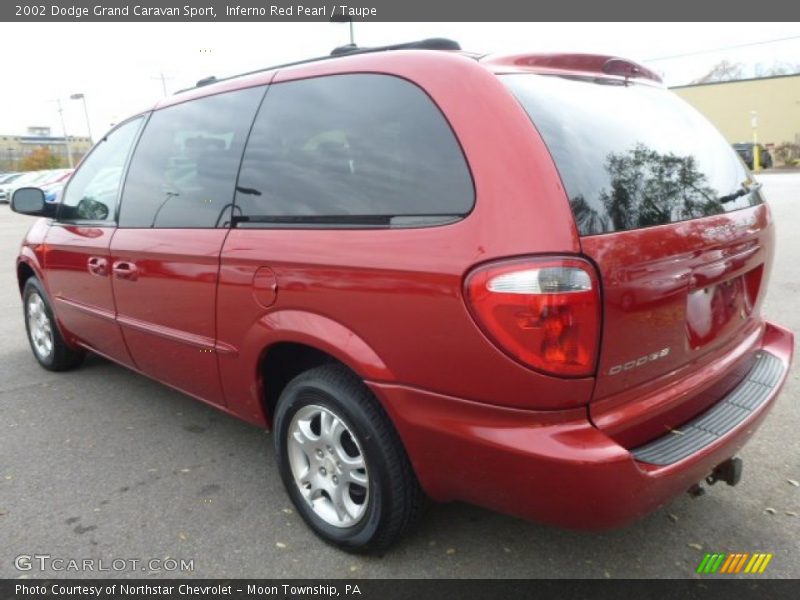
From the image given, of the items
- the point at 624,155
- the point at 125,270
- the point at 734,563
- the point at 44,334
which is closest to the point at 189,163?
the point at 125,270

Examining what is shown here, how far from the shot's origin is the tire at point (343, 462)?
2.28m

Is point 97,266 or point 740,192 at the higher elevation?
point 740,192

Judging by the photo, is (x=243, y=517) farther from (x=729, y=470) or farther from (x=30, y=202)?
(x=30, y=202)

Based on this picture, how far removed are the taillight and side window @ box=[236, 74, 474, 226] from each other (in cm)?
28

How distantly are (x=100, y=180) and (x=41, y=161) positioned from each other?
244 ft

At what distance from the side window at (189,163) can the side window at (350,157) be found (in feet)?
0.43

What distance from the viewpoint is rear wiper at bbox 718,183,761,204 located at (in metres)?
2.41

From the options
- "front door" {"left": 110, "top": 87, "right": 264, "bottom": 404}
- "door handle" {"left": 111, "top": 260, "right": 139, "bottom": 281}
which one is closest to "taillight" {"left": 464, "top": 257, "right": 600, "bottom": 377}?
"front door" {"left": 110, "top": 87, "right": 264, "bottom": 404}

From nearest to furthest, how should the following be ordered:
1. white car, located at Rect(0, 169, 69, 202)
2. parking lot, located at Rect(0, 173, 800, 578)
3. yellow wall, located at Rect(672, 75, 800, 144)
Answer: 1. parking lot, located at Rect(0, 173, 800, 578)
2. white car, located at Rect(0, 169, 69, 202)
3. yellow wall, located at Rect(672, 75, 800, 144)

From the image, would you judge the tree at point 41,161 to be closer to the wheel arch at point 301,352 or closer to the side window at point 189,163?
the side window at point 189,163

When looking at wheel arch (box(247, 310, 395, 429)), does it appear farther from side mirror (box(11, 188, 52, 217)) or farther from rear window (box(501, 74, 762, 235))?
side mirror (box(11, 188, 52, 217))

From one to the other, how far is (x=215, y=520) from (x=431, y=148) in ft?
5.98

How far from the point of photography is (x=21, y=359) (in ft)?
17.0

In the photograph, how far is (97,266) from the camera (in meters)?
3.68
